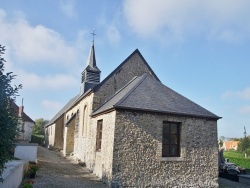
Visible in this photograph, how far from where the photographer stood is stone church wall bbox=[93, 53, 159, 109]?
53.4ft

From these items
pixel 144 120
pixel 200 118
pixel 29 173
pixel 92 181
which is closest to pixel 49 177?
pixel 29 173

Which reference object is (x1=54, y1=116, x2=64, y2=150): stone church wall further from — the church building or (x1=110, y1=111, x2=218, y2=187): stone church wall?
(x1=110, y1=111, x2=218, y2=187): stone church wall

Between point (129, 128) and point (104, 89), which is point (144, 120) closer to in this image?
point (129, 128)

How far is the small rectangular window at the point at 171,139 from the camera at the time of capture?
41.5ft

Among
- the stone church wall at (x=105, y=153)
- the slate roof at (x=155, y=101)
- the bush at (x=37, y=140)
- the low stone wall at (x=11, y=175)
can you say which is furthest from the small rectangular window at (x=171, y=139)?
the bush at (x=37, y=140)

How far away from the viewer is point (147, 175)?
11750mm

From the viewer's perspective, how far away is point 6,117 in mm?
5172

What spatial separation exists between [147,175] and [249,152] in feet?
170

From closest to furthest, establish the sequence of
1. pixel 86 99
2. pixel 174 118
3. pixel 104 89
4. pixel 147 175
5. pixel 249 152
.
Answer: pixel 147 175 < pixel 174 118 < pixel 104 89 < pixel 86 99 < pixel 249 152

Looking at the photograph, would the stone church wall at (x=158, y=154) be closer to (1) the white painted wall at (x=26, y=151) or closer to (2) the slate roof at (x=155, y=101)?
(2) the slate roof at (x=155, y=101)

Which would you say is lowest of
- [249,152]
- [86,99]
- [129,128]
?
[249,152]

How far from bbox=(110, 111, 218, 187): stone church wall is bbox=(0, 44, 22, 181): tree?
6637 millimetres

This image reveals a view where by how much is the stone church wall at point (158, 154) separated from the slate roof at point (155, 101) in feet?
1.11

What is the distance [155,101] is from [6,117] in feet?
29.0
